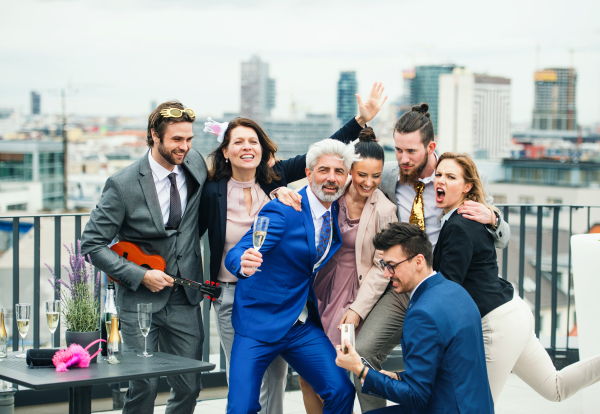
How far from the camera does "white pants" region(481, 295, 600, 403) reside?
274cm

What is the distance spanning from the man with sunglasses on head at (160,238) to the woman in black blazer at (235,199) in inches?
3.6

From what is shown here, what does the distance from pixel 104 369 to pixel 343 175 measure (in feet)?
4.28

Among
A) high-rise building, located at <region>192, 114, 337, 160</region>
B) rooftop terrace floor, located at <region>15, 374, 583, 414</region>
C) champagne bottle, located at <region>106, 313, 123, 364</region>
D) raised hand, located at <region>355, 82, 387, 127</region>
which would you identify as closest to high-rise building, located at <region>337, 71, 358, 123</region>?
high-rise building, located at <region>192, 114, 337, 160</region>

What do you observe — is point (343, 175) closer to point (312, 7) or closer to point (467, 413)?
point (467, 413)

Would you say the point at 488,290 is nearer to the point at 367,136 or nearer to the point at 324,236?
the point at 324,236

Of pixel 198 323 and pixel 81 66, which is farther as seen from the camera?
pixel 81 66

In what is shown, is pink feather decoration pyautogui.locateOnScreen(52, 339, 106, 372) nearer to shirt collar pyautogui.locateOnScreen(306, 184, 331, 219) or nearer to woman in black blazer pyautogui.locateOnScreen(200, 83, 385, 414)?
woman in black blazer pyautogui.locateOnScreen(200, 83, 385, 414)

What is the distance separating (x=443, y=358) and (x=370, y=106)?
165cm

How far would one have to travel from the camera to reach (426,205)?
3141mm

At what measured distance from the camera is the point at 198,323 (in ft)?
10.5

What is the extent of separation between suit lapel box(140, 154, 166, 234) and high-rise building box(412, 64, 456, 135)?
116 m

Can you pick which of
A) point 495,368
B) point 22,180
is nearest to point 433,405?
point 495,368

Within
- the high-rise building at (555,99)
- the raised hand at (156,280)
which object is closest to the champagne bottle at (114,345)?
the raised hand at (156,280)

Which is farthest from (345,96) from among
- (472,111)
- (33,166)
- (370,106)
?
(370,106)
